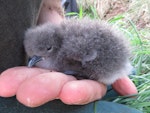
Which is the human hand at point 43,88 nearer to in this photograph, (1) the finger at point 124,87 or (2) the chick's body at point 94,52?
(2) the chick's body at point 94,52

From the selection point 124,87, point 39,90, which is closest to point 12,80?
point 39,90

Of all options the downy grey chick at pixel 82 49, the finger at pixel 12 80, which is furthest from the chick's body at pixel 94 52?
the finger at pixel 12 80

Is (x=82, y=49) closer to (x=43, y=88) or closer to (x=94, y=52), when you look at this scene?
(x=94, y=52)

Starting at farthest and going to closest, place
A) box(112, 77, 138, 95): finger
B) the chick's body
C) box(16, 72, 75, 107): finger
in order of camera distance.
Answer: box(112, 77, 138, 95): finger, the chick's body, box(16, 72, 75, 107): finger

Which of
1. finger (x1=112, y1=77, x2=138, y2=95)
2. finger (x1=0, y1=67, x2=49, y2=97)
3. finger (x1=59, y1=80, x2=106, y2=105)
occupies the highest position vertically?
finger (x1=0, y1=67, x2=49, y2=97)

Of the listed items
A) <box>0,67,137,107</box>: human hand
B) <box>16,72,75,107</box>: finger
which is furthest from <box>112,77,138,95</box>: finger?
<box>16,72,75,107</box>: finger

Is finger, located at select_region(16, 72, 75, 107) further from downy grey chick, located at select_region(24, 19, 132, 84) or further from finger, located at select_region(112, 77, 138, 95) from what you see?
finger, located at select_region(112, 77, 138, 95)

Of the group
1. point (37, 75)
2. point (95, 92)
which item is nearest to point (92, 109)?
point (95, 92)
